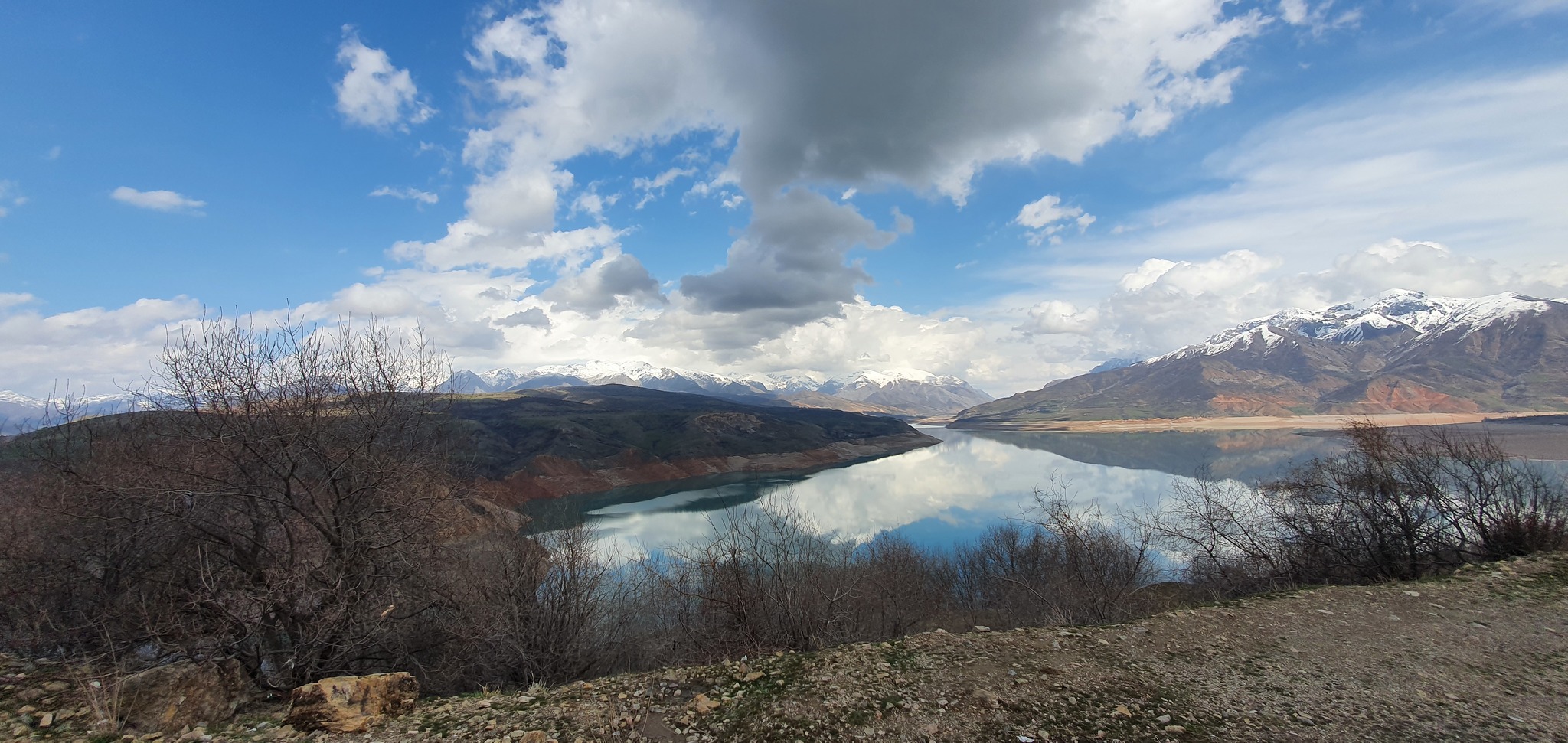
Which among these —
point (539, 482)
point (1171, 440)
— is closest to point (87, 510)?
point (539, 482)

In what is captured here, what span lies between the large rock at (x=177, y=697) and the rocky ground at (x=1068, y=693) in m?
0.38

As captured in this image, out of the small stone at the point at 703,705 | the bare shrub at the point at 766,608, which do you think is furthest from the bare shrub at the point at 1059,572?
the small stone at the point at 703,705

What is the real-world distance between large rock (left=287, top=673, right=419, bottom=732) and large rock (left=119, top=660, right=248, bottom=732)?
1.89m

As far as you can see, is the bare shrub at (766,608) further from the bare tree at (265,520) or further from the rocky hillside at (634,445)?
the rocky hillside at (634,445)

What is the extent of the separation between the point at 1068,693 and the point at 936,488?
70408 mm

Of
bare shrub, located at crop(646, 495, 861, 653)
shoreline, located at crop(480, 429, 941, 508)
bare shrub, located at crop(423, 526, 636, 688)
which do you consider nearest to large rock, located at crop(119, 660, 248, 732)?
bare shrub, located at crop(423, 526, 636, 688)

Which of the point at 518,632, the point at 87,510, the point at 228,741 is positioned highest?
the point at 87,510

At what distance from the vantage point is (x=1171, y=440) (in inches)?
5389

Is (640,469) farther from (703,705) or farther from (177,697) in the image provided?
(703,705)

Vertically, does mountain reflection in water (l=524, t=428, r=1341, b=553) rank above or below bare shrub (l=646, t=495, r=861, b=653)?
Result: below

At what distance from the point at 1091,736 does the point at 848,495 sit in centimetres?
6620

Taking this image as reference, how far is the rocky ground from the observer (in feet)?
21.7

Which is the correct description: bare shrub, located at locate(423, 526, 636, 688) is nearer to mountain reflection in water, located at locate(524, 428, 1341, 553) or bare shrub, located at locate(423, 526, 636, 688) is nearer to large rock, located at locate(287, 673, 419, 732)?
large rock, located at locate(287, 673, 419, 732)

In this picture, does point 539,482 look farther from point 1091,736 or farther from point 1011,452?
point 1011,452
